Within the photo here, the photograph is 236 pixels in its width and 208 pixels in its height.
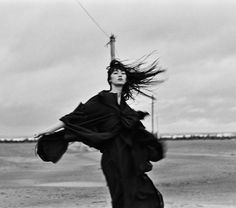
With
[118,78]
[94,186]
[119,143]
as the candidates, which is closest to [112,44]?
[94,186]

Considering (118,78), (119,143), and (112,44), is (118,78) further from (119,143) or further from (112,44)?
(112,44)

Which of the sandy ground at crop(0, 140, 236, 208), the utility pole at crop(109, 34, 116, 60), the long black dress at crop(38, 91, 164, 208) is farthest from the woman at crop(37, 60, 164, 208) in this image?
the utility pole at crop(109, 34, 116, 60)

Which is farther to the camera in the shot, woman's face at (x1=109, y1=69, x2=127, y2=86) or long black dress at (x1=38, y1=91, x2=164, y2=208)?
woman's face at (x1=109, y1=69, x2=127, y2=86)

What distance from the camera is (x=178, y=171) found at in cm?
2578

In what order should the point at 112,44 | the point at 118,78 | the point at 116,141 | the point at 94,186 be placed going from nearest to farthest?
the point at 116,141
the point at 118,78
the point at 112,44
the point at 94,186

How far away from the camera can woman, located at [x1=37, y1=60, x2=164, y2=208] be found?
7.91 metres

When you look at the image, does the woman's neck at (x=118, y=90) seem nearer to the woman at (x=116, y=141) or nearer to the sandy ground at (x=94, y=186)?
the woman at (x=116, y=141)

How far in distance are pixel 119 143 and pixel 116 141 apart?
5 centimetres

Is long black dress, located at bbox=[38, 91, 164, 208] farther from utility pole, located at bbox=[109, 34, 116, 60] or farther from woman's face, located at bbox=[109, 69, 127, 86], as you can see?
utility pole, located at bbox=[109, 34, 116, 60]

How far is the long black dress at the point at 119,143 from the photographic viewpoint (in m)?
7.91

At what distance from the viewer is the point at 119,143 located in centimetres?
794

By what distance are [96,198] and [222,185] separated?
539cm

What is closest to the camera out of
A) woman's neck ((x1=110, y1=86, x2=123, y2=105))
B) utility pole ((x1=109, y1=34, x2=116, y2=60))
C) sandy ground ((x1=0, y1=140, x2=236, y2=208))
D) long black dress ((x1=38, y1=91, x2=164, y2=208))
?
long black dress ((x1=38, y1=91, x2=164, y2=208))

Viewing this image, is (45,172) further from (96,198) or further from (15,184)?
(96,198)
